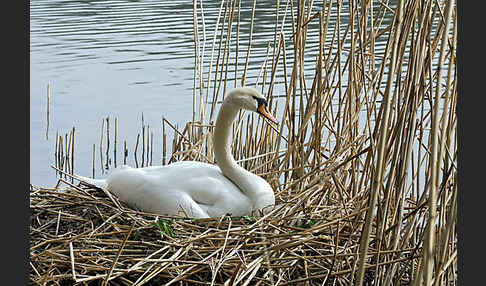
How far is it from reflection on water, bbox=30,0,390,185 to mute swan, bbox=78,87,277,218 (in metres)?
2.87

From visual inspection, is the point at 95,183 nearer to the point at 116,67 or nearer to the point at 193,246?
the point at 193,246

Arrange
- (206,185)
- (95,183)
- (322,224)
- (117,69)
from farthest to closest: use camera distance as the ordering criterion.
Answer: (117,69)
(95,183)
(206,185)
(322,224)

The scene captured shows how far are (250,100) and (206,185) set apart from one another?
0.50 meters

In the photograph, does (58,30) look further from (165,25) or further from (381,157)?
(381,157)

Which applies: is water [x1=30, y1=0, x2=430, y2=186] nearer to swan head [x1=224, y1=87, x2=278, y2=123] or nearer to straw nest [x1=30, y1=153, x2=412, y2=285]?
swan head [x1=224, y1=87, x2=278, y2=123]

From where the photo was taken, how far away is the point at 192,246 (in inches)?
119

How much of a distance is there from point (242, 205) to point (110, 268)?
0.99 m

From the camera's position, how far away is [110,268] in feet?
9.20

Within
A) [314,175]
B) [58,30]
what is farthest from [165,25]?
[314,175]

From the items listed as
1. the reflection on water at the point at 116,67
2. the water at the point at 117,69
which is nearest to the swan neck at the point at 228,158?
the water at the point at 117,69

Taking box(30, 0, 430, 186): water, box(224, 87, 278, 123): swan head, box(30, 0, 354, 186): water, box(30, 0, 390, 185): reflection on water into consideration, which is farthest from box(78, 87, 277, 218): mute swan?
box(30, 0, 354, 186): water

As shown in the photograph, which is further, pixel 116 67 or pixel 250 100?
pixel 116 67

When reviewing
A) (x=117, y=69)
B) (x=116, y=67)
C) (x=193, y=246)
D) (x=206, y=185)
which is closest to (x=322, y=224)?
(x=193, y=246)
